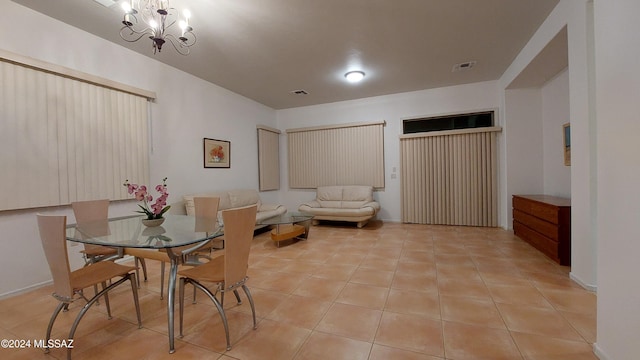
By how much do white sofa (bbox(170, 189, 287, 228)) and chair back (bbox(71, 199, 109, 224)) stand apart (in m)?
1.24

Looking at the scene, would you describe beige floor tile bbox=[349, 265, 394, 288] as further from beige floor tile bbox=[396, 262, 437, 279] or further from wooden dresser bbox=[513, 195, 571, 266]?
wooden dresser bbox=[513, 195, 571, 266]

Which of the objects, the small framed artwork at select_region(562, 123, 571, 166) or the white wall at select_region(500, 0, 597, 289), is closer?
the white wall at select_region(500, 0, 597, 289)

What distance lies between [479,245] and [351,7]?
366cm

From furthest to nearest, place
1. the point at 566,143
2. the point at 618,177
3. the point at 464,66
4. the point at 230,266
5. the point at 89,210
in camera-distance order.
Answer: the point at 464,66 → the point at 566,143 → the point at 89,210 → the point at 230,266 → the point at 618,177

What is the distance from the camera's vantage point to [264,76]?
14.0 ft

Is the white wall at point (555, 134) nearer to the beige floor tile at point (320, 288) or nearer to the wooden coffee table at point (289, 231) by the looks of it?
the beige floor tile at point (320, 288)

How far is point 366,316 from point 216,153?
12.8 ft

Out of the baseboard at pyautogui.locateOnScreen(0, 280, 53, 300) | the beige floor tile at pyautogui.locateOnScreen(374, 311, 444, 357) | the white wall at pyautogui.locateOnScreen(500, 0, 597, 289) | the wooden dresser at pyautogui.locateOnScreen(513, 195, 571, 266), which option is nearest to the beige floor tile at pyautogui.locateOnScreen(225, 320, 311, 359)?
the beige floor tile at pyautogui.locateOnScreen(374, 311, 444, 357)

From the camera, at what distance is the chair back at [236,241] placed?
1.57m

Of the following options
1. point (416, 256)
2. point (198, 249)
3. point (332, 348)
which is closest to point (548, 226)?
point (416, 256)

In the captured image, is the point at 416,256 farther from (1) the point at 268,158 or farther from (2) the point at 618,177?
(1) the point at 268,158

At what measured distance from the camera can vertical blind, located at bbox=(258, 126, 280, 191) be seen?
5758 millimetres

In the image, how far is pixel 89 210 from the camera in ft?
7.91

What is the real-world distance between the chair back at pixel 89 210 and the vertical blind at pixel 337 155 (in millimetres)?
4207
